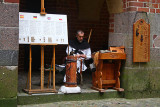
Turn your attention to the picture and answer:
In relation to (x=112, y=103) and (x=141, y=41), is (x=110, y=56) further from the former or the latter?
(x=112, y=103)

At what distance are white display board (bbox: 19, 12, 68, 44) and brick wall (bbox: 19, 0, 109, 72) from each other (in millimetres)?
3997

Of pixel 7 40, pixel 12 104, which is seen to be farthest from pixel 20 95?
pixel 7 40

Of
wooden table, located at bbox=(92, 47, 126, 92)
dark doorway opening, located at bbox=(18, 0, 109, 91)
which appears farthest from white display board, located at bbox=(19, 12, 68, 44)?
dark doorway opening, located at bbox=(18, 0, 109, 91)

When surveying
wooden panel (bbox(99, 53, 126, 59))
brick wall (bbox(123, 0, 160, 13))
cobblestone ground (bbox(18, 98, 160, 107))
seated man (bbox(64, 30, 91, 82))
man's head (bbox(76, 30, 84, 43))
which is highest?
brick wall (bbox(123, 0, 160, 13))

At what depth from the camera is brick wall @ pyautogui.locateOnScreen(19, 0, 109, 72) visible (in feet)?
33.4

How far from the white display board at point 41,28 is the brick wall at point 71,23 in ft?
13.1

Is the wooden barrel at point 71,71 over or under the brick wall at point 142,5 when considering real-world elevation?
under

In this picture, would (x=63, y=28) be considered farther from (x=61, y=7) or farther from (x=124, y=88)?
(x=61, y=7)

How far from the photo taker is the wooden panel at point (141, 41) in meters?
6.80

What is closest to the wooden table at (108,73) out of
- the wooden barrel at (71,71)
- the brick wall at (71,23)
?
the wooden barrel at (71,71)

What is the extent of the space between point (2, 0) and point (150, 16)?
10.6ft

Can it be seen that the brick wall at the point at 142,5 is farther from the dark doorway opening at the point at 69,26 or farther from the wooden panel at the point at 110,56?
the dark doorway opening at the point at 69,26

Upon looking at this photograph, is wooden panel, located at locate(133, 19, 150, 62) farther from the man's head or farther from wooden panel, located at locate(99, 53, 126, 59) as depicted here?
the man's head

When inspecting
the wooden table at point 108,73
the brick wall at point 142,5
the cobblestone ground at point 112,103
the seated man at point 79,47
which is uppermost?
the brick wall at point 142,5
